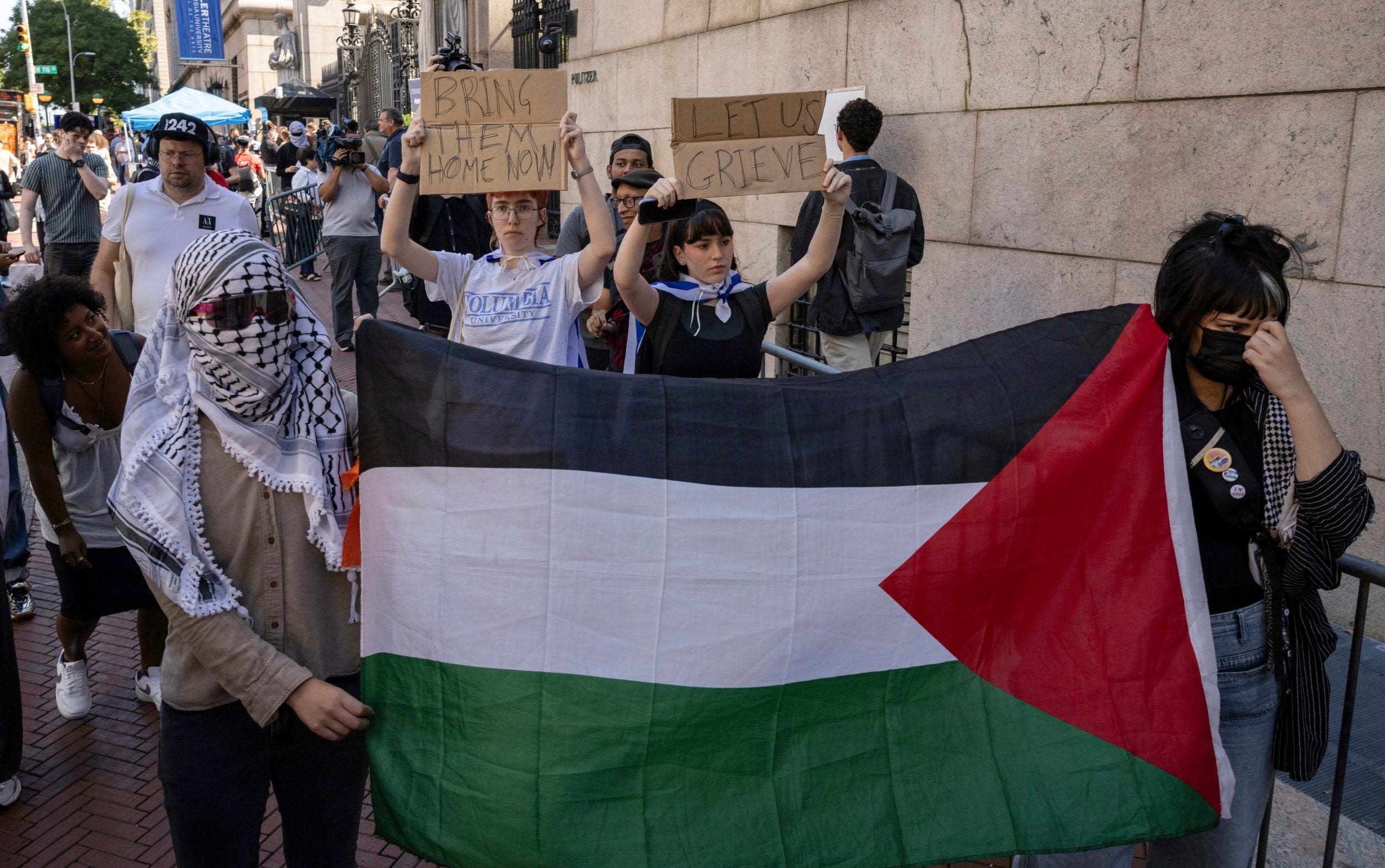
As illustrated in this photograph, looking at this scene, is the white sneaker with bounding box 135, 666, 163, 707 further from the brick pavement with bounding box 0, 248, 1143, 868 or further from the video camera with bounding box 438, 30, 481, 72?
the video camera with bounding box 438, 30, 481, 72

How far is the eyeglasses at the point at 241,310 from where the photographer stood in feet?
7.73

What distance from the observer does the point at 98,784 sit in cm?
420

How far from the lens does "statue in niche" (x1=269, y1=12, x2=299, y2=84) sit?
5234 centimetres

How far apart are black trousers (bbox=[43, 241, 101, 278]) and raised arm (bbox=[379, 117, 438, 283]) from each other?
7.03m

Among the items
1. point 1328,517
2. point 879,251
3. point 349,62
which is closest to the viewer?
point 1328,517

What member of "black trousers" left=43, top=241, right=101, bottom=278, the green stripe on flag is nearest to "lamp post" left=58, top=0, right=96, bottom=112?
"black trousers" left=43, top=241, right=101, bottom=278

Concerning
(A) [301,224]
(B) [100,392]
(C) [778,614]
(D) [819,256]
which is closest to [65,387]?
(B) [100,392]

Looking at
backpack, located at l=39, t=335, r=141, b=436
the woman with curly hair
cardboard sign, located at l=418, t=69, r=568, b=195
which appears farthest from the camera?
backpack, located at l=39, t=335, r=141, b=436

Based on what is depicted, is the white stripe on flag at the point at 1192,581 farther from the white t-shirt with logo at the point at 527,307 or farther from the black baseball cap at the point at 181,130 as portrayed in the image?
the black baseball cap at the point at 181,130

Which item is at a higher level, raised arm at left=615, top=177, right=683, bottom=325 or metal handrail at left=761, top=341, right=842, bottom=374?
raised arm at left=615, top=177, right=683, bottom=325

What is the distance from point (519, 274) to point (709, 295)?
686mm

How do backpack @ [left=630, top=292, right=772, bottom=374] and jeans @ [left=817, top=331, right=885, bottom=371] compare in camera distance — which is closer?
backpack @ [left=630, top=292, right=772, bottom=374]

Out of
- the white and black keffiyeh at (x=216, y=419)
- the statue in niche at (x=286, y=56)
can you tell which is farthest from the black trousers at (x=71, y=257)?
the statue in niche at (x=286, y=56)

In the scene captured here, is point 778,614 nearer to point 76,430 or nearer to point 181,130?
point 76,430
